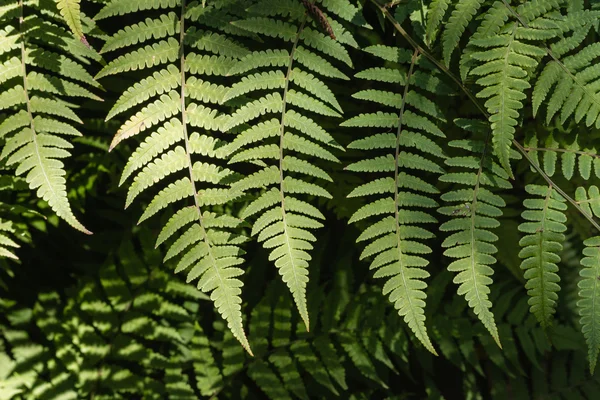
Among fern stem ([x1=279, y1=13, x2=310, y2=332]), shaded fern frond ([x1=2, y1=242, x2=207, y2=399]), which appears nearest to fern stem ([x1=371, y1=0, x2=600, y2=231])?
fern stem ([x1=279, y1=13, x2=310, y2=332])

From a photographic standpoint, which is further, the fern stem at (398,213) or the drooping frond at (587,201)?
the drooping frond at (587,201)

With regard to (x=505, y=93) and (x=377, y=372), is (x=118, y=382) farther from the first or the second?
(x=505, y=93)

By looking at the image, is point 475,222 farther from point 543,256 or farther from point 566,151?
point 566,151

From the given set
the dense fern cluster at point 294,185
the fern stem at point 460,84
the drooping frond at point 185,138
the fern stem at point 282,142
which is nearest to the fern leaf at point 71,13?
the dense fern cluster at point 294,185

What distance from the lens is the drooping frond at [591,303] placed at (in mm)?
1516

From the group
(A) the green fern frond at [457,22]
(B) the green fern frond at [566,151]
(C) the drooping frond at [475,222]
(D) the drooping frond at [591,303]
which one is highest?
(A) the green fern frond at [457,22]

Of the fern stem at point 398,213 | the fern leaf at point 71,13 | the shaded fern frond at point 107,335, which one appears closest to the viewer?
the fern leaf at point 71,13

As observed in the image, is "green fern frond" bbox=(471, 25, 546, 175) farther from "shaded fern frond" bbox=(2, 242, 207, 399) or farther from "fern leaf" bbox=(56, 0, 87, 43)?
"shaded fern frond" bbox=(2, 242, 207, 399)

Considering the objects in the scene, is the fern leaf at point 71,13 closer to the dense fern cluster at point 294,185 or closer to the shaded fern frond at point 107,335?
the dense fern cluster at point 294,185

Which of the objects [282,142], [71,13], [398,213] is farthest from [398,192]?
[71,13]

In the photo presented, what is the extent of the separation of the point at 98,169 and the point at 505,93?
5.07 feet

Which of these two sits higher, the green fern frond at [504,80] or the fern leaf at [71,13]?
the fern leaf at [71,13]

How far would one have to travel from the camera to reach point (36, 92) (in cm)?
160

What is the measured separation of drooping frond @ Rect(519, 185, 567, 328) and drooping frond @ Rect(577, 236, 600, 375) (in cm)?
8
